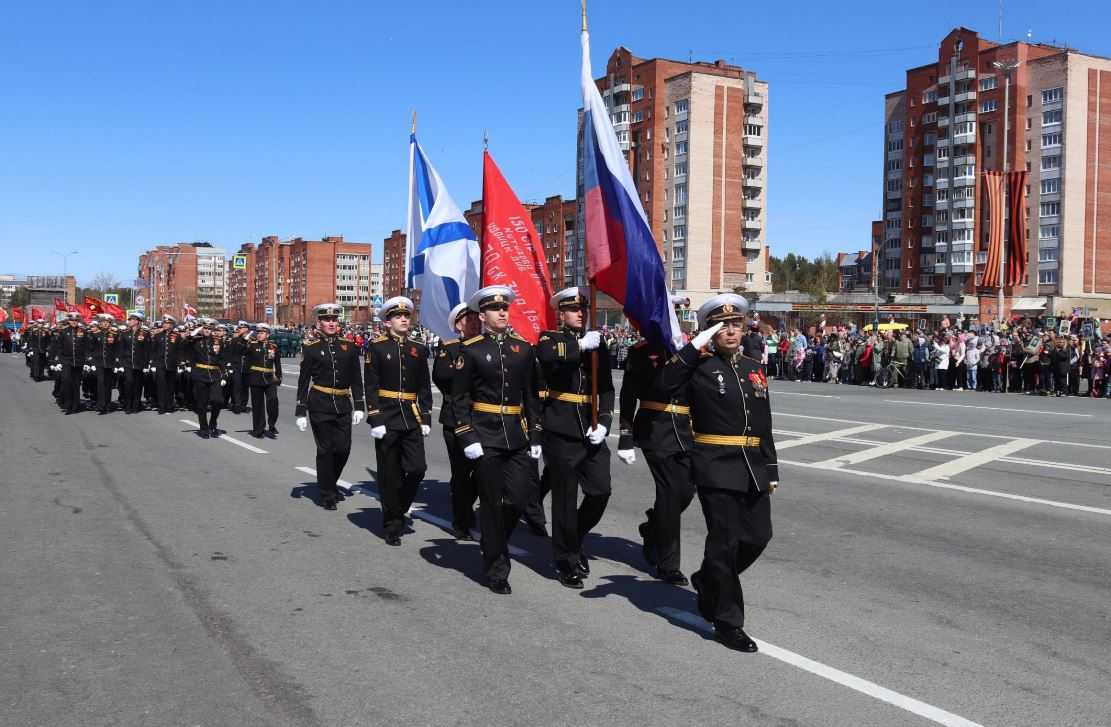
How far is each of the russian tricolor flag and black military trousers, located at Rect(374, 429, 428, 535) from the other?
92.0 inches

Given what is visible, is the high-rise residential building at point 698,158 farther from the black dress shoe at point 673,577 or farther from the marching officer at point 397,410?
the black dress shoe at point 673,577

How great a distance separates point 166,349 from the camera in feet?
66.1

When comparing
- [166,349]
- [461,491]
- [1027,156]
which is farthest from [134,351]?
[1027,156]

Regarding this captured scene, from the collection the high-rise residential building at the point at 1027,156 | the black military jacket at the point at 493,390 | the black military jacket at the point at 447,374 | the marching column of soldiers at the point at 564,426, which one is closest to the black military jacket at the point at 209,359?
the marching column of soldiers at the point at 564,426

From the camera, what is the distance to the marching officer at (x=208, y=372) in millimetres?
16047

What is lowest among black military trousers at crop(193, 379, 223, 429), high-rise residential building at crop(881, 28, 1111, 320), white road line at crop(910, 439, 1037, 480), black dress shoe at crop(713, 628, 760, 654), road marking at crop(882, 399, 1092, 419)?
black dress shoe at crop(713, 628, 760, 654)

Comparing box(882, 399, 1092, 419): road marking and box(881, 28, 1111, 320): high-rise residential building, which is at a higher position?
box(881, 28, 1111, 320): high-rise residential building

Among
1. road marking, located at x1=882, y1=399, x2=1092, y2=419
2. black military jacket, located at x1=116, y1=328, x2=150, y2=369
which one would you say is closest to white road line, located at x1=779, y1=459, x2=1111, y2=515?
road marking, located at x1=882, y1=399, x2=1092, y2=419

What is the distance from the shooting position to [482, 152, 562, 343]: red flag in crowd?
29.6ft

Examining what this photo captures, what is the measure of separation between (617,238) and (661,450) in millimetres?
1485

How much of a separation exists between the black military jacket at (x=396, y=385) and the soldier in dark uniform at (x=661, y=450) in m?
2.18

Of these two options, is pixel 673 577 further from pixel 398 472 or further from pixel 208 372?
pixel 208 372

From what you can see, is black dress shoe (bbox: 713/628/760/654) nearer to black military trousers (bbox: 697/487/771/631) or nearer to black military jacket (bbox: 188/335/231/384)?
black military trousers (bbox: 697/487/771/631)

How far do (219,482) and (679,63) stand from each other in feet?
272
